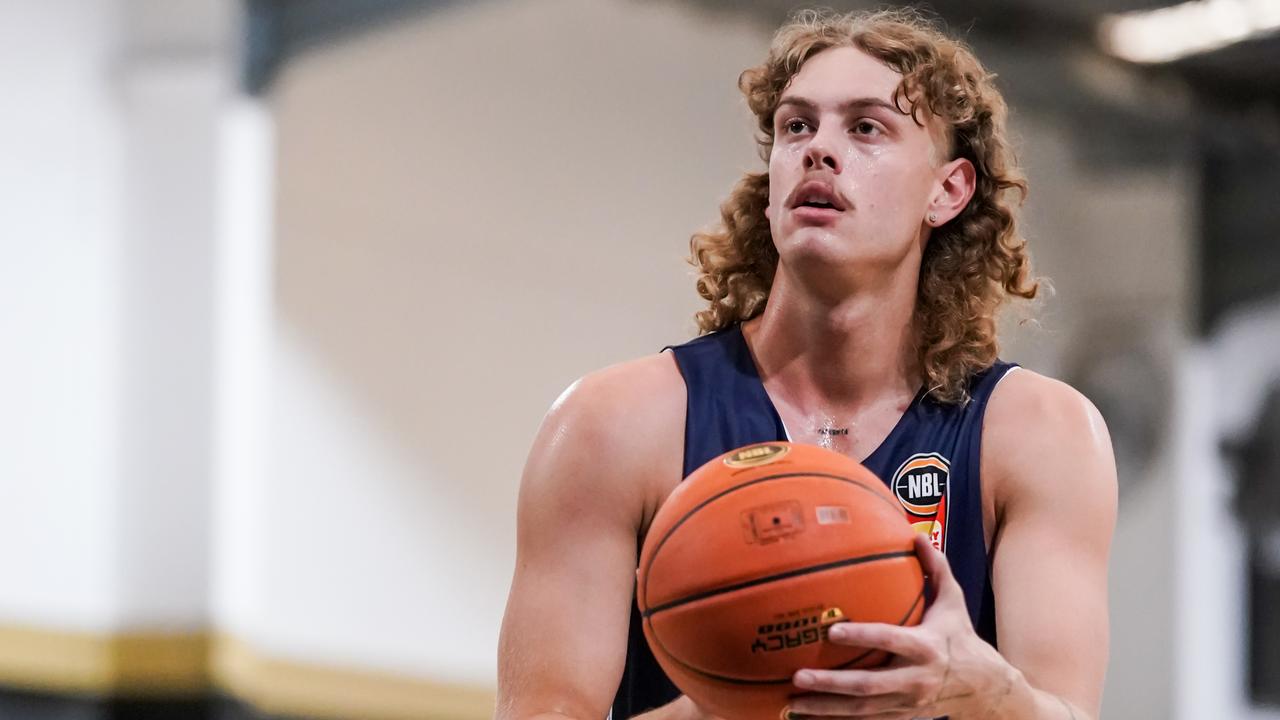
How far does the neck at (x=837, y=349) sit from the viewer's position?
202 cm

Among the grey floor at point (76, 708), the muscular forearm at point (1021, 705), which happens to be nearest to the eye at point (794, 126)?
the muscular forearm at point (1021, 705)

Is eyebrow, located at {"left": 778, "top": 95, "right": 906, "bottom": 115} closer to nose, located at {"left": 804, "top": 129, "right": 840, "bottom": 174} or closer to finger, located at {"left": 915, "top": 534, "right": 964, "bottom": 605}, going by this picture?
nose, located at {"left": 804, "top": 129, "right": 840, "bottom": 174}

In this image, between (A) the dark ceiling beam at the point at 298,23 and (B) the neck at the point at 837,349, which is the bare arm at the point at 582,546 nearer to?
(B) the neck at the point at 837,349

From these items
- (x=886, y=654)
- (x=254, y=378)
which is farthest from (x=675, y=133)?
(x=886, y=654)

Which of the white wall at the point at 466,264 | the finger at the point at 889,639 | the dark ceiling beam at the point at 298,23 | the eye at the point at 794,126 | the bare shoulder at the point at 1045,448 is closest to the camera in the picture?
the finger at the point at 889,639

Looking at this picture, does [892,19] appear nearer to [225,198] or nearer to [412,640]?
[412,640]

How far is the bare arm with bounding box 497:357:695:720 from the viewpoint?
1.82m

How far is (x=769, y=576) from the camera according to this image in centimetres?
155

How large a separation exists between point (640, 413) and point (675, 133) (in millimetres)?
3180

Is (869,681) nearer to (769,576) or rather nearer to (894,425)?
(769,576)

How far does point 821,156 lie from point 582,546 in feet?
2.06

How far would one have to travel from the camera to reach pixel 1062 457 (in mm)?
1945

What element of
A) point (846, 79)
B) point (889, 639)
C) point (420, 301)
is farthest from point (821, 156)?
point (420, 301)

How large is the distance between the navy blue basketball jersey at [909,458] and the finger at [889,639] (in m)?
0.48
